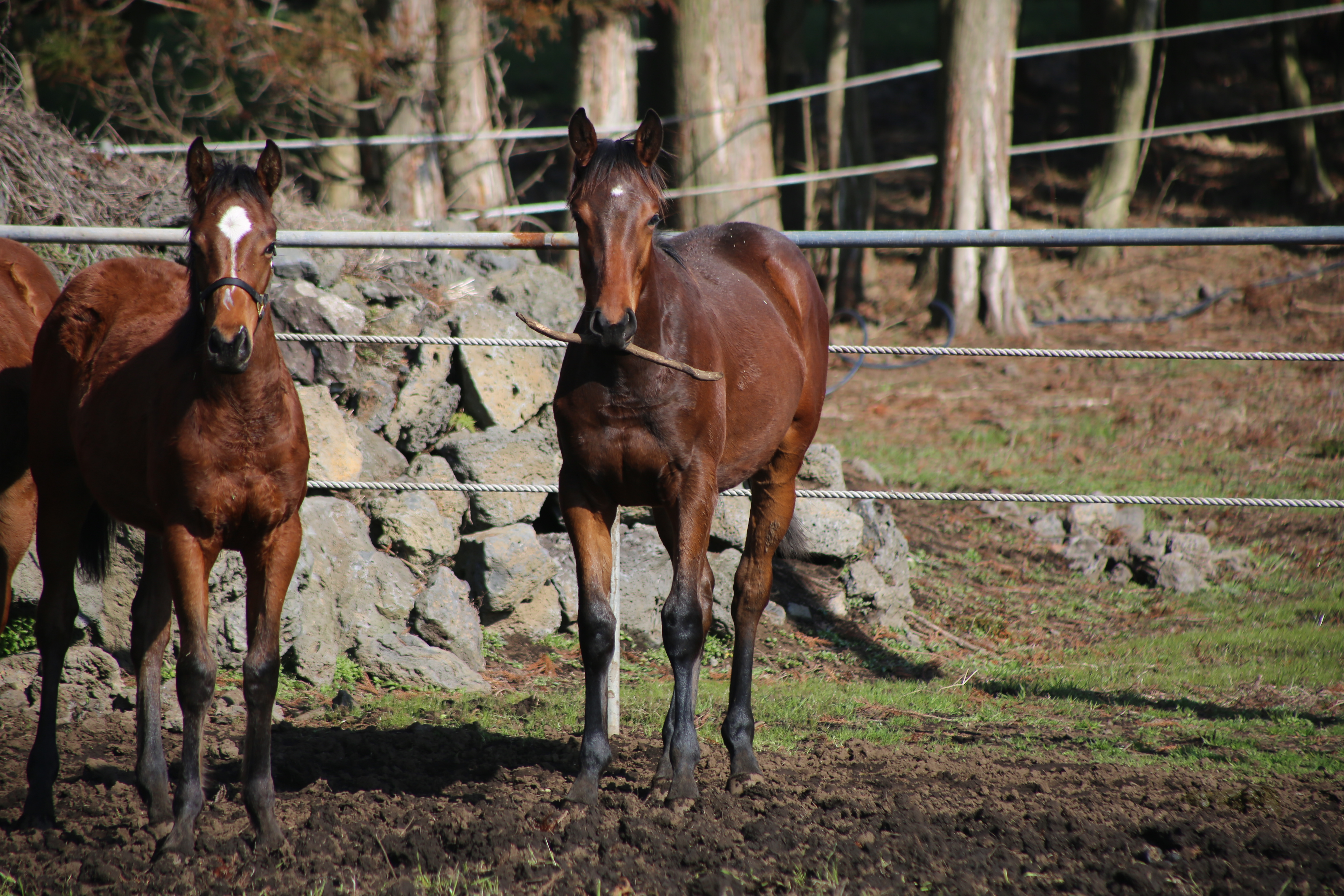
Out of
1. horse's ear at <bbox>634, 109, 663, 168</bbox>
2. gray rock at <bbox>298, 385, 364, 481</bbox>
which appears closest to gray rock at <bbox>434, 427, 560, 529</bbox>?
gray rock at <bbox>298, 385, 364, 481</bbox>

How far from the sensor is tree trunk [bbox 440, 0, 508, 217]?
936 centimetres

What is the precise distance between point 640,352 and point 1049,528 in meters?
5.04

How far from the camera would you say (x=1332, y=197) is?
1424cm

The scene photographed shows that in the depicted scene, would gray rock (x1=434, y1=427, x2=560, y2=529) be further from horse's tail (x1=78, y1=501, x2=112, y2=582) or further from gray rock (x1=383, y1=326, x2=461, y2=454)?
horse's tail (x1=78, y1=501, x2=112, y2=582)

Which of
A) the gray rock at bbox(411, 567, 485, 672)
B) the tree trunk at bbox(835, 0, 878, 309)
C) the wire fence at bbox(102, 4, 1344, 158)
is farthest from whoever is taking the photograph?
the tree trunk at bbox(835, 0, 878, 309)

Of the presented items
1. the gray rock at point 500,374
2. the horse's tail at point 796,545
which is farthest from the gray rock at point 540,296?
the horse's tail at point 796,545

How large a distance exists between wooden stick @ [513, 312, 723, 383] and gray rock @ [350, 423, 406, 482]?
255 centimetres

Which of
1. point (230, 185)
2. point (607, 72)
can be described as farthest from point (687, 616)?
point (607, 72)

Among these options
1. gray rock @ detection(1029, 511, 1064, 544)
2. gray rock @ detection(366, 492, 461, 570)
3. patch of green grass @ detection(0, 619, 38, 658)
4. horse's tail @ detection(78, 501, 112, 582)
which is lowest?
gray rock @ detection(1029, 511, 1064, 544)

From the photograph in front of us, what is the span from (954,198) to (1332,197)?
6727 mm

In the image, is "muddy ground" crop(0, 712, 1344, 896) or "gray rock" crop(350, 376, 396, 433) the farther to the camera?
"gray rock" crop(350, 376, 396, 433)

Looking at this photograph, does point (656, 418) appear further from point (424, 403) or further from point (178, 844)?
point (424, 403)

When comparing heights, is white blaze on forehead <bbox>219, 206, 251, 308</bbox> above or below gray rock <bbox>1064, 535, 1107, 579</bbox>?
above

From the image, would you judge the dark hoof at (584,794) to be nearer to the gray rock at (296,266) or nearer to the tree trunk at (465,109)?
the gray rock at (296,266)
